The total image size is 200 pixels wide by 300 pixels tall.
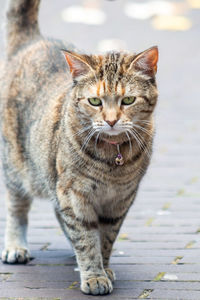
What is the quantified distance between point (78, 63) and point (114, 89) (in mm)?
305

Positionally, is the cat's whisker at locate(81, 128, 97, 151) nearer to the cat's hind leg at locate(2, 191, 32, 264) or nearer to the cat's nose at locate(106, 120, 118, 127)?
the cat's nose at locate(106, 120, 118, 127)

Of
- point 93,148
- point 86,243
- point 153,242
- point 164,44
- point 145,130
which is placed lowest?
point 153,242

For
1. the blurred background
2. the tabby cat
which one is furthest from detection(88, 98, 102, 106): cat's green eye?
the blurred background

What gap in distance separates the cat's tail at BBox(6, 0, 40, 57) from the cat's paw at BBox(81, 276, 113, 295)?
1933mm

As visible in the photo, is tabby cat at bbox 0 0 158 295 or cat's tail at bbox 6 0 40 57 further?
cat's tail at bbox 6 0 40 57

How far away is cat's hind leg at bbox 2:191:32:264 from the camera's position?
15.5 ft

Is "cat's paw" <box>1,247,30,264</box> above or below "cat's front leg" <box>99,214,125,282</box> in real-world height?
below

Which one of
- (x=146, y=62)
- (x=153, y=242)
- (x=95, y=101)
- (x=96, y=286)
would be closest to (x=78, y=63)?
(x=95, y=101)

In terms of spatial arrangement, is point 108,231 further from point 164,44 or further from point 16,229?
point 164,44

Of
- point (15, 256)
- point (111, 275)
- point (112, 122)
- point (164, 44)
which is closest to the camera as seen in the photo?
point (112, 122)

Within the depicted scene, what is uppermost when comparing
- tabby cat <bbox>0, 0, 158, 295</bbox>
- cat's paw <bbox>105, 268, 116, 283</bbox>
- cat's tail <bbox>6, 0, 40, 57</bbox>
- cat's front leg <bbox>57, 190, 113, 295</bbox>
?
cat's tail <bbox>6, 0, 40, 57</bbox>

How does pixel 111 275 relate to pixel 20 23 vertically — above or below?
below

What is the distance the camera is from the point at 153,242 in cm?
491

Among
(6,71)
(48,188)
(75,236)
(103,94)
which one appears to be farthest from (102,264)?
(6,71)
